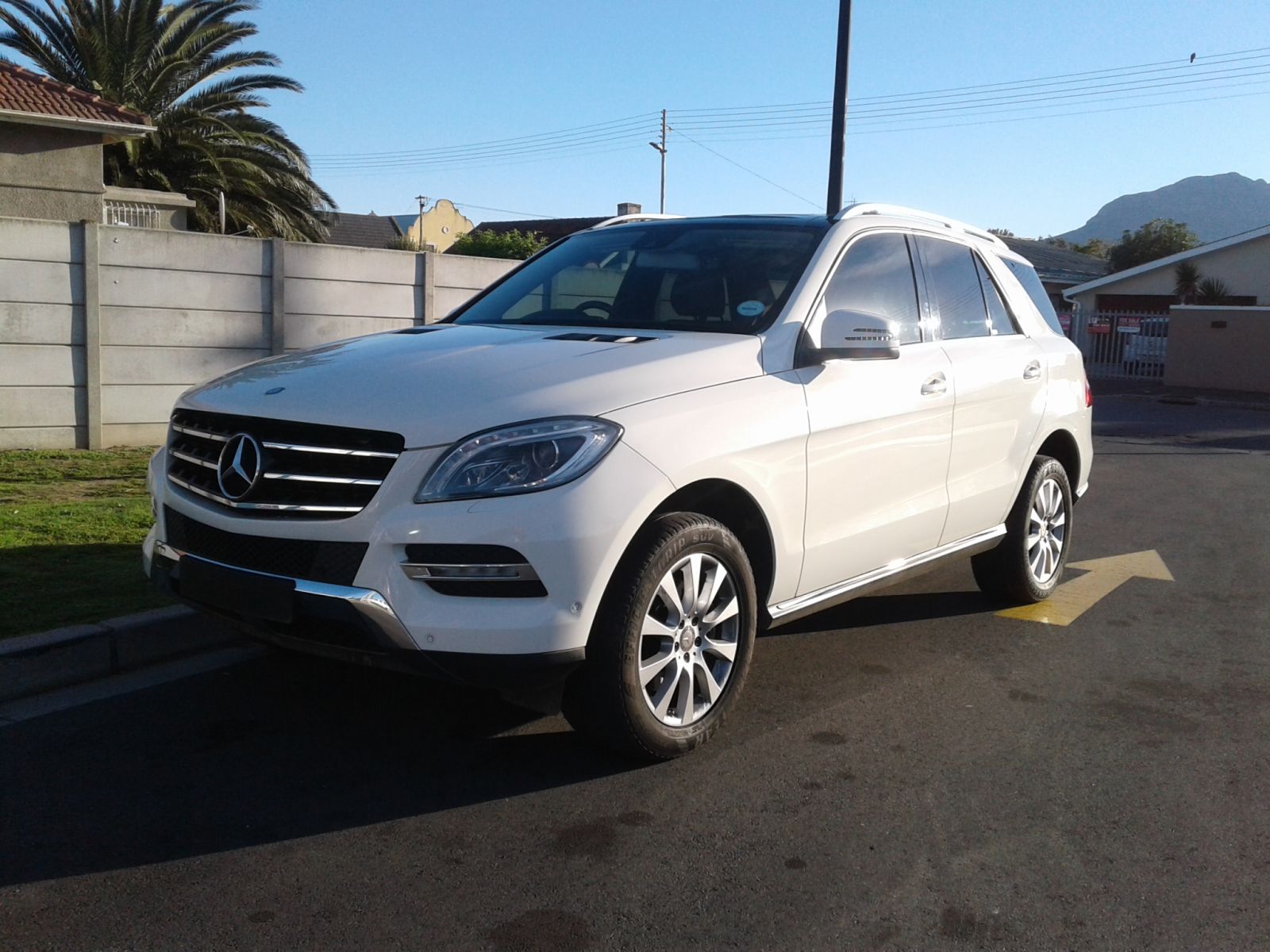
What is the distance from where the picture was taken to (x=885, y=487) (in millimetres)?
4777

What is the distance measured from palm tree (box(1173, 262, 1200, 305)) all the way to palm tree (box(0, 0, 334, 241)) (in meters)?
26.0

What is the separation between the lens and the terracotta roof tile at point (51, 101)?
17797 millimetres

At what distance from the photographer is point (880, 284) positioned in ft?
16.4

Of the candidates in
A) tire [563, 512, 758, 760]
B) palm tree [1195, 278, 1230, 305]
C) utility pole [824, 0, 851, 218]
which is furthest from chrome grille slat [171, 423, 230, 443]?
palm tree [1195, 278, 1230, 305]

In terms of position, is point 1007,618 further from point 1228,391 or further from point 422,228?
point 422,228

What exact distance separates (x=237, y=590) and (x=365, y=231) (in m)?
63.5

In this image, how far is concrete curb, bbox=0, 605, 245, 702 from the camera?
443 centimetres

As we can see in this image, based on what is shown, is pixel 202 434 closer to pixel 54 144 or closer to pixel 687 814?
pixel 687 814

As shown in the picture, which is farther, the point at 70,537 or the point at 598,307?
the point at 70,537

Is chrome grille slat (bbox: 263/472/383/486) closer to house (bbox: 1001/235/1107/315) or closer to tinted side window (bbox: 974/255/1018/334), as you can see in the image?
tinted side window (bbox: 974/255/1018/334)

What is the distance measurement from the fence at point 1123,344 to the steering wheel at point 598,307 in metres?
25.2

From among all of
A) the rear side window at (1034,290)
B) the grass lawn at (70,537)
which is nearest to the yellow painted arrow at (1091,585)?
the rear side window at (1034,290)

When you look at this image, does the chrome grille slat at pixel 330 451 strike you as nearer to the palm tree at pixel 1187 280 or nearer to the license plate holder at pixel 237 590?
the license plate holder at pixel 237 590

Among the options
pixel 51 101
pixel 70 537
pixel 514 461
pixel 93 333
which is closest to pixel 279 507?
pixel 514 461
